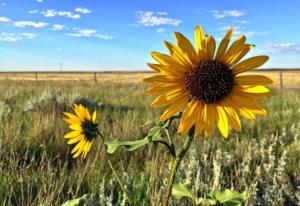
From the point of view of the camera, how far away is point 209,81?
1.78 metres

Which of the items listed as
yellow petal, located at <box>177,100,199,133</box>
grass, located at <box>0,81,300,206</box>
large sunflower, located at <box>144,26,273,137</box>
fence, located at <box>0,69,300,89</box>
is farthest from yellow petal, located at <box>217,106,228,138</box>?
fence, located at <box>0,69,300,89</box>

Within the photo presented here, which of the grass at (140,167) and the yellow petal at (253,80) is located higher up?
the yellow petal at (253,80)

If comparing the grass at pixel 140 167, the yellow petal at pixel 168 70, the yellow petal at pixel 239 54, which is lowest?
the grass at pixel 140 167

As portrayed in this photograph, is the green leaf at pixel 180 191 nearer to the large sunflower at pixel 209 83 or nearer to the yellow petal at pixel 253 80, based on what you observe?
the large sunflower at pixel 209 83

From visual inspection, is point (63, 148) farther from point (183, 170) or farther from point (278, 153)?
point (278, 153)

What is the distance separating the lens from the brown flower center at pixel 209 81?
5.70ft

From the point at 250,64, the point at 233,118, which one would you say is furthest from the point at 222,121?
the point at 250,64

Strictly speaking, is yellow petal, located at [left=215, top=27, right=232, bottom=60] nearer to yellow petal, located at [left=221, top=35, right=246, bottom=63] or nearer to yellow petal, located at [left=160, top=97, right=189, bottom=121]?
yellow petal, located at [left=221, top=35, right=246, bottom=63]

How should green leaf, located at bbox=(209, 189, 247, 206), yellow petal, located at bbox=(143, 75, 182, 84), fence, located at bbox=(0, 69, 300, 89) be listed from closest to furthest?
yellow petal, located at bbox=(143, 75, 182, 84)
green leaf, located at bbox=(209, 189, 247, 206)
fence, located at bbox=(0, 69, 300, 89)

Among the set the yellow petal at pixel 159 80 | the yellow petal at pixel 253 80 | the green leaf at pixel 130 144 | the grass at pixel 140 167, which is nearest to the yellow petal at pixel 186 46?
the yellow petal at pixel 159 80

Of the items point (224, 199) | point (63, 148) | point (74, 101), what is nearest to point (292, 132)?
point (63, 148)

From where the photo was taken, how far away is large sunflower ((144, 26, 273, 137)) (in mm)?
1688

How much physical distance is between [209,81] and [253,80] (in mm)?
186

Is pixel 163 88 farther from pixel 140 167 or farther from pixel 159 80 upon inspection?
pixel 140 167
